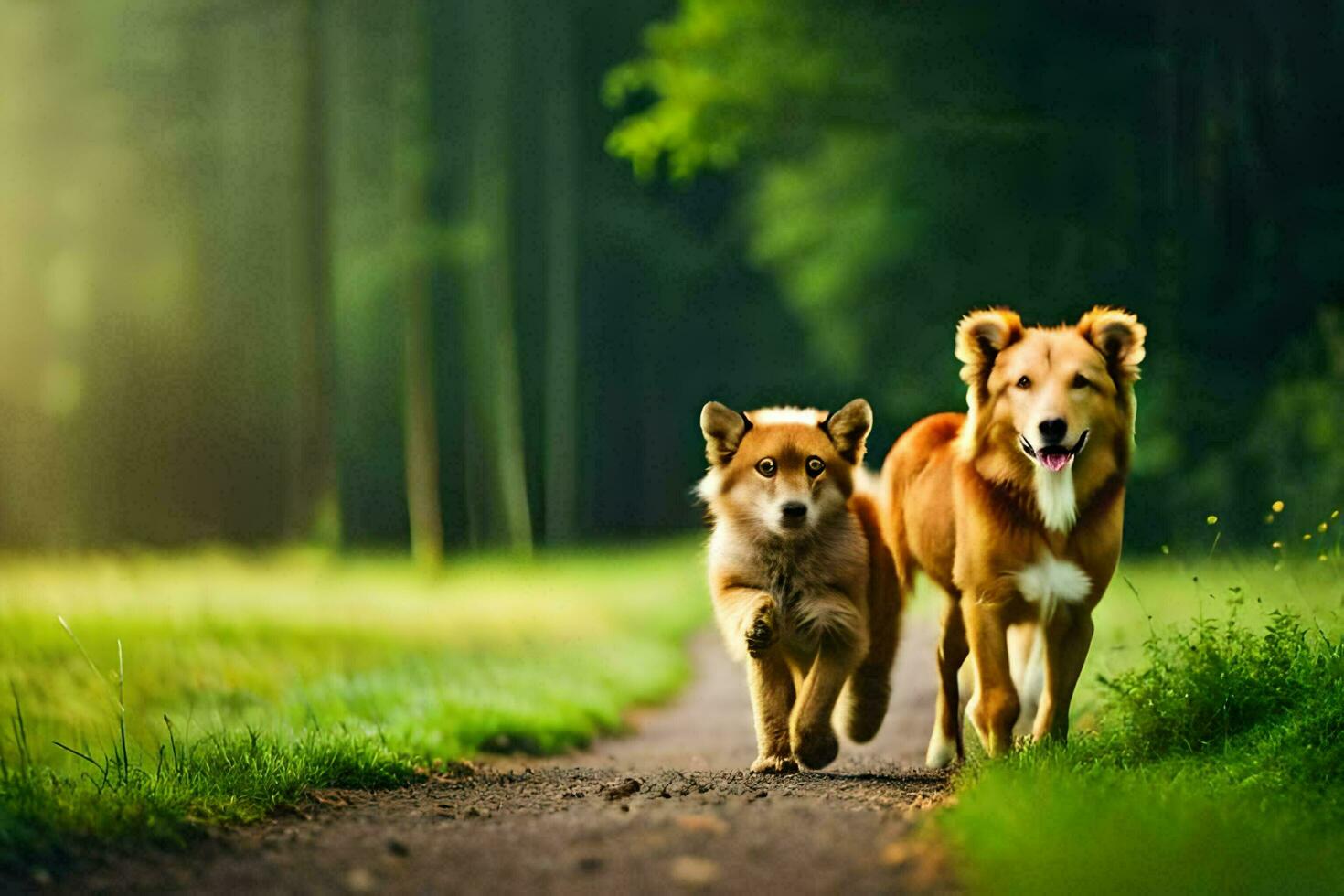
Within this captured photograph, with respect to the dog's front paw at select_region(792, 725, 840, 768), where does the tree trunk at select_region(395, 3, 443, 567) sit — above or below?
above

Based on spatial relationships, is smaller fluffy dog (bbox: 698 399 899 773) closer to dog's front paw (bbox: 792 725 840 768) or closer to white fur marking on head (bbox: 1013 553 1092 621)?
dog's front paw (bbox: 792 725 840 768)

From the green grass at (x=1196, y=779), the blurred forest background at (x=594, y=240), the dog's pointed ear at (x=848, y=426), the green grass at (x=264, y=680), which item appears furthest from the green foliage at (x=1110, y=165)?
the dog's pointed ear at (x=848, y=426)

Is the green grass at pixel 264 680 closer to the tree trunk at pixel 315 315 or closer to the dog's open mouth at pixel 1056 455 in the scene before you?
the tree trunk at pixel 315 315

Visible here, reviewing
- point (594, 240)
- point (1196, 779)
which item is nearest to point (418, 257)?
point (594, 240)

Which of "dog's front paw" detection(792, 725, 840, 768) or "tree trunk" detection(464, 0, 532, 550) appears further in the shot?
"tree trunk" detection(464, 0, 532, 550)

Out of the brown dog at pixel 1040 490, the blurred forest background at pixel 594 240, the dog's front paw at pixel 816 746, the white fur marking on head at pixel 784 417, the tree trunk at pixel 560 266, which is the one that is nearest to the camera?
the brown dog at pixel 1040 490

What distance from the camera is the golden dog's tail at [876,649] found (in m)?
7.20

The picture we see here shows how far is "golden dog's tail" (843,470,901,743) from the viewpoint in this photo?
7.20 meters

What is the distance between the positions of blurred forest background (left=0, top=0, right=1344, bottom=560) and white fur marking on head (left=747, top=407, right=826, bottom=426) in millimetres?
6385

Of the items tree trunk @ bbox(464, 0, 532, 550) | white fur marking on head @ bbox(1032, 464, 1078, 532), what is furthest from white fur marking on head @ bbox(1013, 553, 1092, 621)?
tree trunk @ bbox(464, 0, 532, 550)

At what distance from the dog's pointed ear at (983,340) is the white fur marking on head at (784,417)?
32.9 inches

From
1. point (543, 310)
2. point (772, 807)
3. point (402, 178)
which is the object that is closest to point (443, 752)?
point (772, 807)

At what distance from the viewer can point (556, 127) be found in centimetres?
2653

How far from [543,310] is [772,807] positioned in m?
24.7
